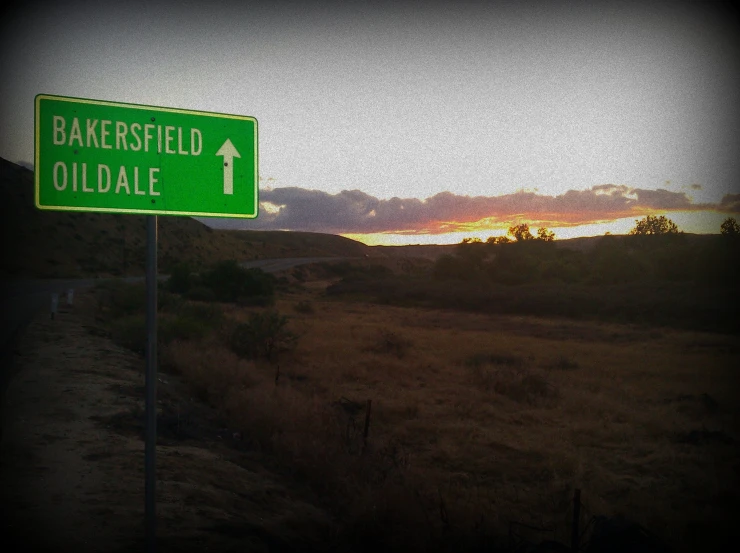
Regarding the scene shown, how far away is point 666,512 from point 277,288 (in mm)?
41546

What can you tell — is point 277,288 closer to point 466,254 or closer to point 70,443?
→ point 466,254

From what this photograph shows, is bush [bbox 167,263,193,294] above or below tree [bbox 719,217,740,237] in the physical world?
below

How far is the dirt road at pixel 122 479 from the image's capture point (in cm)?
428

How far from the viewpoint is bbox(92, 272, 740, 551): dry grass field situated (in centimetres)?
593

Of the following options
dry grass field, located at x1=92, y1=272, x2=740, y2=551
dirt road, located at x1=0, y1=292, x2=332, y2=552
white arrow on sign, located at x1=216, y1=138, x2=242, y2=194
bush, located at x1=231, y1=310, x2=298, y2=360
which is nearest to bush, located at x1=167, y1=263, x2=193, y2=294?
dry grass field, located at x1=92, y1=272, x2=740, y2=551

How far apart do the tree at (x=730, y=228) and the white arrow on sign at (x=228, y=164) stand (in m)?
38.9

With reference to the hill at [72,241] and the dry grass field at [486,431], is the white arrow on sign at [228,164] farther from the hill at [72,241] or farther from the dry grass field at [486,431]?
the hill at [72,241]

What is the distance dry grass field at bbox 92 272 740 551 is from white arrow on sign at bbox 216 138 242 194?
11.8 ft

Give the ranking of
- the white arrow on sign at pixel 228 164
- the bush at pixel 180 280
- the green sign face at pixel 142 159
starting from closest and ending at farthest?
the green sign face at pixel 142 159 < the white arrow on sign at pixel 228 164 < the bush at pixel 180 280

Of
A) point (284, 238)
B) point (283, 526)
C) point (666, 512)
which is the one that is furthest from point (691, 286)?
point (284, 238)

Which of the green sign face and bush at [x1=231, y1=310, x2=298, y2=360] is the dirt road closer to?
the green sign face

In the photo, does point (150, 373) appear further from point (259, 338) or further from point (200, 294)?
point (200, 294)

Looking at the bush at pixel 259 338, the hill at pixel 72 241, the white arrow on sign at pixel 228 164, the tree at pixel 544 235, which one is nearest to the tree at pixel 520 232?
the tree at pixel 544 235

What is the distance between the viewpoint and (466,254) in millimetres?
50312
